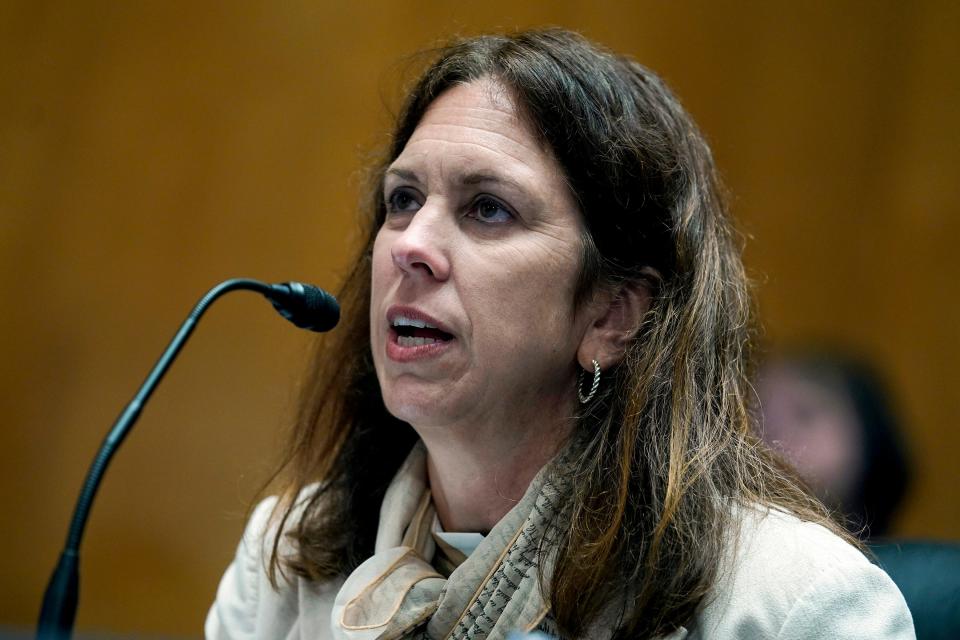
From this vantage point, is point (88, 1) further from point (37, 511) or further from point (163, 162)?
point (37, 511)

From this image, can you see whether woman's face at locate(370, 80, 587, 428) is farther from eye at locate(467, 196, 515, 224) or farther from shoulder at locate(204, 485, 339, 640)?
shoulder at locate(204, 485, 339, 640)

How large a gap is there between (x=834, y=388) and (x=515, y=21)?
1368 millimetres

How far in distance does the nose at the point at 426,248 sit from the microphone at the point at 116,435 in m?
0.17

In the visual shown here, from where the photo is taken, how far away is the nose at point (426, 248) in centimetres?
149

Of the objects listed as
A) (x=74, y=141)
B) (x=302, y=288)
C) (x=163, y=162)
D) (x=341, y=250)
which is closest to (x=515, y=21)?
(x=341, y=250)

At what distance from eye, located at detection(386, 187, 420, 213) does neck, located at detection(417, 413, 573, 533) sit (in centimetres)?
34

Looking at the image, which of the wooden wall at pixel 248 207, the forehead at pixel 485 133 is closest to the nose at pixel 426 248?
the forehead at pixel 485 133

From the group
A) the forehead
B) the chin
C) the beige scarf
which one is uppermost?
the forehead

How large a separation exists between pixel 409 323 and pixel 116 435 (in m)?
0.46

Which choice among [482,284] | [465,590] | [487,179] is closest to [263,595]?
[465,590]

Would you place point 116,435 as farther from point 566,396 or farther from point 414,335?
point 566,396

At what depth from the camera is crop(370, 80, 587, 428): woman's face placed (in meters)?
1.49

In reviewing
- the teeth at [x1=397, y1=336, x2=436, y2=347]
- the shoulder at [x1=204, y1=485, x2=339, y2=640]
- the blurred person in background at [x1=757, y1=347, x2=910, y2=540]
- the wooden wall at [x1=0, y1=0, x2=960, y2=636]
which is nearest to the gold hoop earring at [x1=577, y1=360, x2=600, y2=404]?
the teeth at [x1=397, y1=336, x2=436, y2=347]

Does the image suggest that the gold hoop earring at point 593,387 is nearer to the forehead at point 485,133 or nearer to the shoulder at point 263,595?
the forehead at point 485,133
